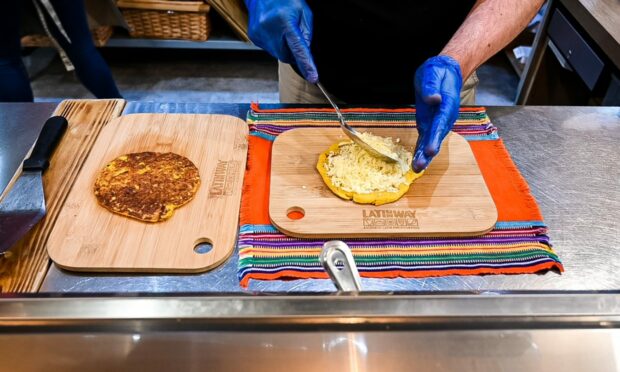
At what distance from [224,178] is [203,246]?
20 cm

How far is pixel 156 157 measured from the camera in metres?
1.17

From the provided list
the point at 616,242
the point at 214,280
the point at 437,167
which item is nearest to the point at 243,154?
the point at 214,280

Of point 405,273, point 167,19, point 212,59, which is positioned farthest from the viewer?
point 212,59

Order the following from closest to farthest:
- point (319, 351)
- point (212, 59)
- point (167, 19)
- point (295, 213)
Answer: point (319, 351)
point (295, 213)
point (167, 19)
point (212, 59)

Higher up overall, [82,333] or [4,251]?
[82,333]

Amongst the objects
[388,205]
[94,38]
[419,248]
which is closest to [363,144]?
[388,205]

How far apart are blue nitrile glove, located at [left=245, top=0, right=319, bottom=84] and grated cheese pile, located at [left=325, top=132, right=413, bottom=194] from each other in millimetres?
206

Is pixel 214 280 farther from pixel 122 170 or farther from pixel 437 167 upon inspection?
pixel 437 167

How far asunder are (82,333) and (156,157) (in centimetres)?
63

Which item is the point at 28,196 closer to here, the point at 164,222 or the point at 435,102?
the point at 164,222

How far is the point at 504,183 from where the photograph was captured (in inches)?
46.0

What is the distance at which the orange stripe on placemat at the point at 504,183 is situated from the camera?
3.57 ft

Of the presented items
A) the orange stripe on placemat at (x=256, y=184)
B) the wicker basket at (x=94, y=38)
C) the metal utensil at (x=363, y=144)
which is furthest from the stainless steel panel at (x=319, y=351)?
the wicker basket at (x=94, y=38)

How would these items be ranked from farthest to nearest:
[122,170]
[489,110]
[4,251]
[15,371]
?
[489,110], [122,170], [4,251], [15,371]
